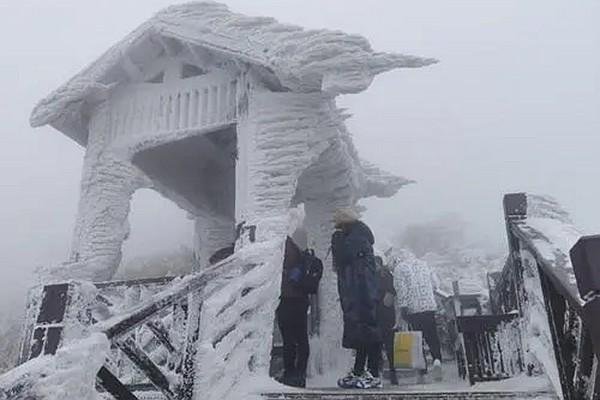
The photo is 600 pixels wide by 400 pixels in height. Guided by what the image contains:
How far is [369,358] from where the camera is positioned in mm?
5418

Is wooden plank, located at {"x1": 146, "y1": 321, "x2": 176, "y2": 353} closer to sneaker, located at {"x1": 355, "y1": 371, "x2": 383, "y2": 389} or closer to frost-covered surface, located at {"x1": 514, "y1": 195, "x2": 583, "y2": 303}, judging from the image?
sneaker, located at {"x1": 355, "y1": 371, "x2": 383, "y2": 389}

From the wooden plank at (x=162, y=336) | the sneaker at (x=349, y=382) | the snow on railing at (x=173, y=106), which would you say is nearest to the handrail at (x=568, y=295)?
the sneaker at (x=349, y=382)

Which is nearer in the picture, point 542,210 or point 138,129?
point 542,210

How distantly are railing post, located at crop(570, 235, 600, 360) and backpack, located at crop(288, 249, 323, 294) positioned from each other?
379 cm

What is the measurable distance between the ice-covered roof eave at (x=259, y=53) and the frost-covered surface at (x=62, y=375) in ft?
16.2

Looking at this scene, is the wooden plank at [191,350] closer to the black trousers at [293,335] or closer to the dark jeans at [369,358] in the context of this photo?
the black trousers at [293,335]

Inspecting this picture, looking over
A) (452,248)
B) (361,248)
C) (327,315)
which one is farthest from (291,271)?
(452,248)

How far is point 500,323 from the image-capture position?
5.00 metres

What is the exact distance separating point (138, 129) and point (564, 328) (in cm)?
742

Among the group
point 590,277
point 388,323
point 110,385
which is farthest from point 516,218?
point 110,385

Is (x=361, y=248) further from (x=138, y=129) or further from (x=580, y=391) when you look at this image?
(x=138, y=129)

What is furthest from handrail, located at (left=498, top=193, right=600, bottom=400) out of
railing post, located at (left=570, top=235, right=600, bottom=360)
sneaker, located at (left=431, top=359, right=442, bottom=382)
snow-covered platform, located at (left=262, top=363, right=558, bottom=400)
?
sneaker, located at (left=431, top=359, right=442, bottom=382)

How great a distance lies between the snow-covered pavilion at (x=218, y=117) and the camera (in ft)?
24.0

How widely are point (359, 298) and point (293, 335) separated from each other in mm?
867
